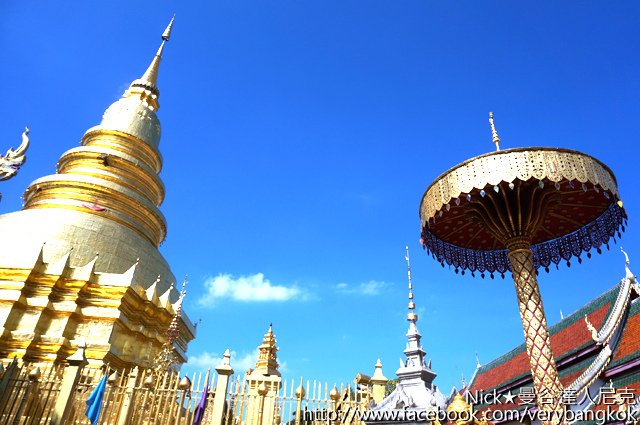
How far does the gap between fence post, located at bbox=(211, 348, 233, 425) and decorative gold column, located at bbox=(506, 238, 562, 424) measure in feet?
16.4

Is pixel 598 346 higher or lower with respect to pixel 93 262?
lower

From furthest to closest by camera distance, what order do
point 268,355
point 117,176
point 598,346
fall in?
point 117,176, point 268,355, point 598,346

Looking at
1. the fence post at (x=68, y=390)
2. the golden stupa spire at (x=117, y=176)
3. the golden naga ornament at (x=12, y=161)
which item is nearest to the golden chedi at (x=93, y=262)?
the golden stupa spire at (x=117, y=176)

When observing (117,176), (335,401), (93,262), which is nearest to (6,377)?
(335,401)

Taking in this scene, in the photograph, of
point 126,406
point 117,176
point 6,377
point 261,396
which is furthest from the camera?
point 117,176

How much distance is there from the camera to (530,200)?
27.6ft

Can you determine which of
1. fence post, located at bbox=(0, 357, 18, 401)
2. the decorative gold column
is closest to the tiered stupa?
the decorative gold column

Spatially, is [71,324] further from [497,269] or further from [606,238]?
[606,238]

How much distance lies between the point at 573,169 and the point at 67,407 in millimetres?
9527

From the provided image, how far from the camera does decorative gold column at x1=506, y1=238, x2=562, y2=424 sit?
7.15m

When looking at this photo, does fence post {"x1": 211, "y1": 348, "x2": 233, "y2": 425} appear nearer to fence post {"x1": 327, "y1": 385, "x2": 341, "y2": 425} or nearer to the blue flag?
fence post {"x1": 327, "y1": 385, "x2": 341, "y2": 425}

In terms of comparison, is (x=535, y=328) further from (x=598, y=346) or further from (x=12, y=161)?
(x=12, y=161)

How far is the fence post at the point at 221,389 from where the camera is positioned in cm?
725

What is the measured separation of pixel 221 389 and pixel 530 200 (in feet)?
21.1
